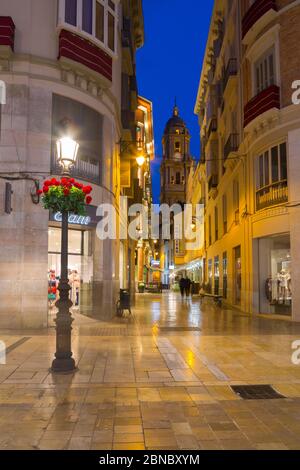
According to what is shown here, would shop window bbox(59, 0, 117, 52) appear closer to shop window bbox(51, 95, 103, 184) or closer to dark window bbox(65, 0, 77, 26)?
dark window bbox(65, 0, 77, 26)

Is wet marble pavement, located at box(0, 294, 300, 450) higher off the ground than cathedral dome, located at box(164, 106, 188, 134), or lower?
lower

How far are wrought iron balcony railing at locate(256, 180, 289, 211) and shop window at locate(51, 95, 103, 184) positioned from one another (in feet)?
23.5

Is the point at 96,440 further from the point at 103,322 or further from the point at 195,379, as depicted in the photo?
the point at 103,322

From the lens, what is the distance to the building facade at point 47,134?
14.9m

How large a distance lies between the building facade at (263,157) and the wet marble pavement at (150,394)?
21.2 ft

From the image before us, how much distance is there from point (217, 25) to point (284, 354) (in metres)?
27.2

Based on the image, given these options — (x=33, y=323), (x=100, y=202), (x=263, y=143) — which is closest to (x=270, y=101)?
(x=263, y=143)

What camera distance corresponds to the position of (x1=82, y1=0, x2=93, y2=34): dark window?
16461 mm

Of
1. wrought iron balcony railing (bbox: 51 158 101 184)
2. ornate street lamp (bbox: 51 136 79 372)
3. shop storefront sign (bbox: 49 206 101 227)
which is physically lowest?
ornate street lamp (bbox: 51 136 79 372)

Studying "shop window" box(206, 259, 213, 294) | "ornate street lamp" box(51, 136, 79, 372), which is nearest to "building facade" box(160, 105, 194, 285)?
"shop window" box(206, 259, 213, 294)

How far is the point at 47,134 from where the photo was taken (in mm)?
15641

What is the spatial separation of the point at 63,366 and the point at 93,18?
13.1 metres

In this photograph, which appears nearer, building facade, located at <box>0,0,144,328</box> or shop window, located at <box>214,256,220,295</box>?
building facade, located at <box>0,0,144,328</box>

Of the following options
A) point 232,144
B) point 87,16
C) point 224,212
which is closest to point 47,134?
point 87,16
